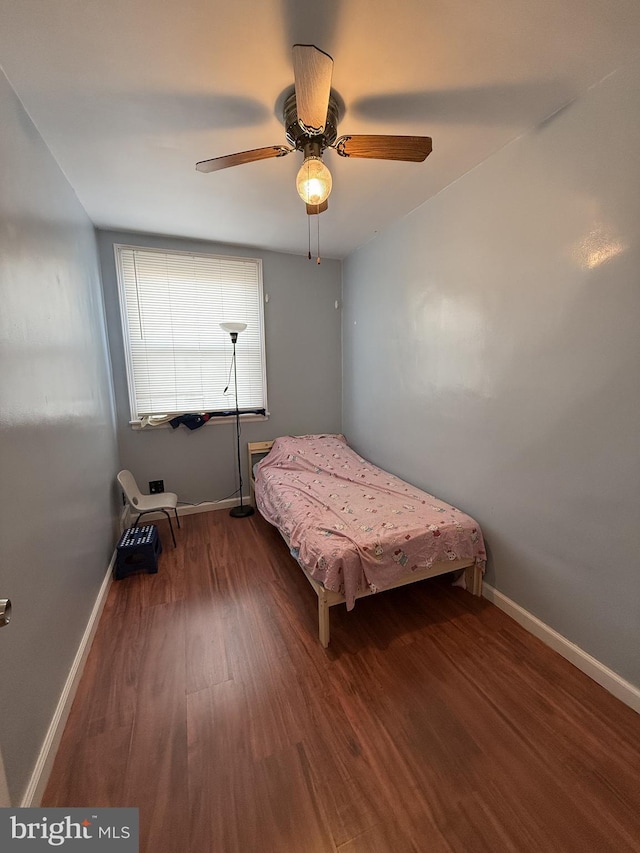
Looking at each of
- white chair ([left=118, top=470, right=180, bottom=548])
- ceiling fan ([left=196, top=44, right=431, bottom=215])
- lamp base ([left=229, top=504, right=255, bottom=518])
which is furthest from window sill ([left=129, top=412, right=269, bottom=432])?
ceiling fan ([left=196, top=44, right=431, bottom=215])

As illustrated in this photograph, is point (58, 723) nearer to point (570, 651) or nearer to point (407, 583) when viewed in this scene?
point (407, 583)

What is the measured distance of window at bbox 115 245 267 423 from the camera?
9.87 ft

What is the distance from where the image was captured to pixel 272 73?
1.33 m

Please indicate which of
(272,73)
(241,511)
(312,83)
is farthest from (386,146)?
(241,511)

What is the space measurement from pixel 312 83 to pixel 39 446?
1.70 metres

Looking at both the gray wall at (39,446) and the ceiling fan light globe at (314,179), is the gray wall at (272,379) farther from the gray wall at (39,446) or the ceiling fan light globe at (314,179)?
the ceiling fan light globe at (314,179)

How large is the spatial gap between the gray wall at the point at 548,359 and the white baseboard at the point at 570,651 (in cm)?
4

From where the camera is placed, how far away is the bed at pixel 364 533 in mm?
1753

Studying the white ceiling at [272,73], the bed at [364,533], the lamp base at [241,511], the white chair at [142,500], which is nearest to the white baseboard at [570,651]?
the bed at [364,533]

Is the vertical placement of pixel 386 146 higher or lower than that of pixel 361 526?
higher

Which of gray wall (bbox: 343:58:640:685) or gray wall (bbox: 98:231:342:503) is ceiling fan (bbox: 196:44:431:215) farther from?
gray wall (bbox: 98:231:342:503)

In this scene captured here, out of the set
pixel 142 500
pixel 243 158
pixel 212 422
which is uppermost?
pixel 243 158

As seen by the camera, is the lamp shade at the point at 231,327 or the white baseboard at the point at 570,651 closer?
the white baseboard at the point at 570,651

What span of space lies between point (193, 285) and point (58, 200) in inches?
52.3
